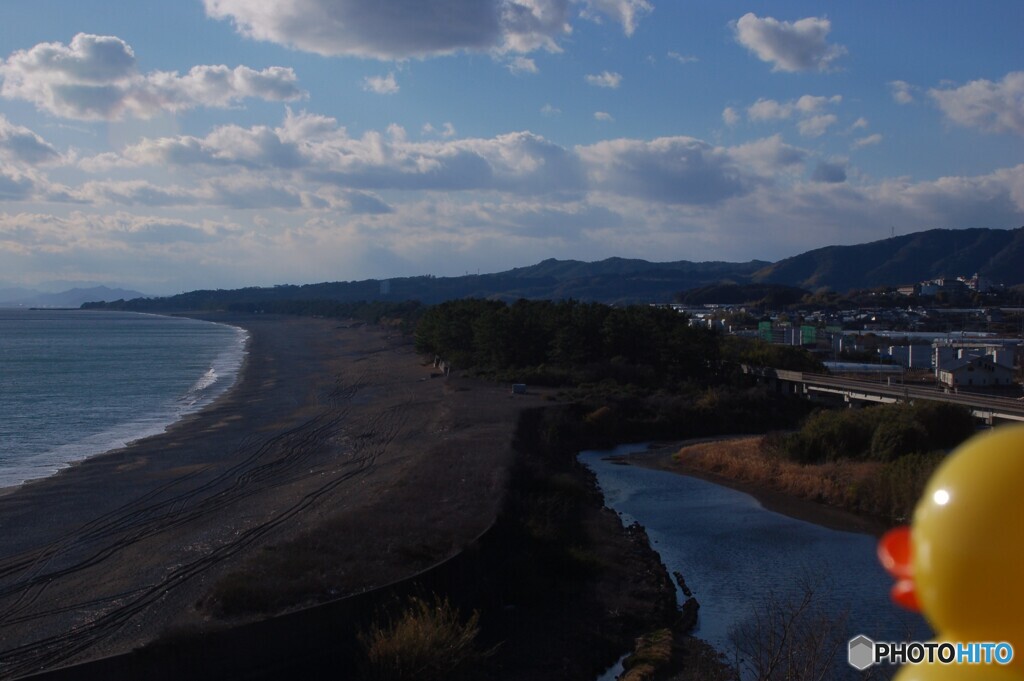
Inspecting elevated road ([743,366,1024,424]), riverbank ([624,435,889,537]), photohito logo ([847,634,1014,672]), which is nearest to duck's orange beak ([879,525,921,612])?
photohito logo ([847,634,1014,672])

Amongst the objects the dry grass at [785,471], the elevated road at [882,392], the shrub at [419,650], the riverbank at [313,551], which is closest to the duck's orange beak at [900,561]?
the shrub at [419,650]

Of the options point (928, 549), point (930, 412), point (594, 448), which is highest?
point (928, 549)

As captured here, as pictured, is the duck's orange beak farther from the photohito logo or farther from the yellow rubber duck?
the photohito logo

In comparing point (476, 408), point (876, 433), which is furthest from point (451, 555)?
point (476, 408)

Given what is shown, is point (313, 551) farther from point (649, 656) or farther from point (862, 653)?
point (862, 653)

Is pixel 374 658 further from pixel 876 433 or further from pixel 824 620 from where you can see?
pixel 876 433

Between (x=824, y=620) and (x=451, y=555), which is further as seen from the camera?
(x=451, y=555)

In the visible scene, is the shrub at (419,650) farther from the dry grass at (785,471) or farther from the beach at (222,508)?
the dry grass at (785,471)
